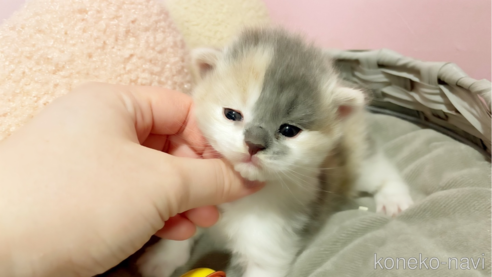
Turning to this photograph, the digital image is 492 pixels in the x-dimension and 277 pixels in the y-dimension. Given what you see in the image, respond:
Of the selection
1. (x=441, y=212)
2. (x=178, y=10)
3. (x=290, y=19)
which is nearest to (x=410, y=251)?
(x=441, y=212)

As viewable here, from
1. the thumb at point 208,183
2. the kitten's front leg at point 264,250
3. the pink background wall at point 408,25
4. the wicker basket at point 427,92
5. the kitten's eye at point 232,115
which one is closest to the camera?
the thumb at point 208,183

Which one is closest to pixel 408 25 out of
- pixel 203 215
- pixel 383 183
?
pixel 383 183

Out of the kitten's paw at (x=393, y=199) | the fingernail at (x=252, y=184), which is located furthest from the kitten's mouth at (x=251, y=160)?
the kitten's paw at (x=393, y=199)

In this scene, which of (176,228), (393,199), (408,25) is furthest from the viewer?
(408,25)

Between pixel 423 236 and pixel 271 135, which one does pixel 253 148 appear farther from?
pixel 423 236

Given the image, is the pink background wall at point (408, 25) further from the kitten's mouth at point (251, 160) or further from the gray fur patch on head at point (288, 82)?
the kitten's mouth at point (251, 160)

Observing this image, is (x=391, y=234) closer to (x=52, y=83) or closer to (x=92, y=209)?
(x=92, y=209)
